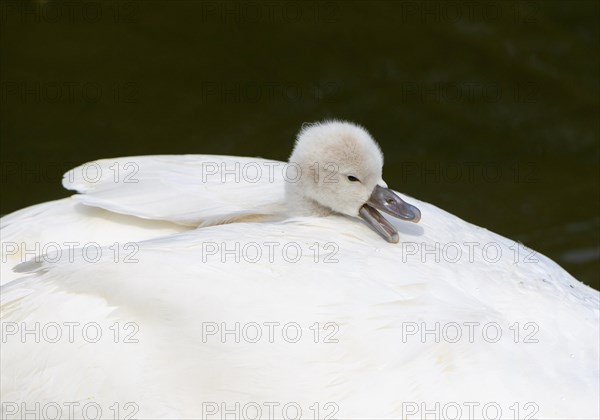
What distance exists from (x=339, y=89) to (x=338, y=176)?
10.8 feet

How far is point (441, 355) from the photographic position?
2.74m

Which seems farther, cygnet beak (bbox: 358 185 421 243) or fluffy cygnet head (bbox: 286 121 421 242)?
fluffy cygnet head (bbox: 286 121 421 242)

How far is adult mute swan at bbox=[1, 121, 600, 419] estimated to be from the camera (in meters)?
2.68

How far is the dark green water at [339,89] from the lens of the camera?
6.13 metres

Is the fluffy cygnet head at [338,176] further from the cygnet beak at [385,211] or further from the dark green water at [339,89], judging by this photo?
the dark green water at [339,89]

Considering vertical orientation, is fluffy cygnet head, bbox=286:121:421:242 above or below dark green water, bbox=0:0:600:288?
below

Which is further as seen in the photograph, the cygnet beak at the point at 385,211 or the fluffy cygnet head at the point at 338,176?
the fluffy cygnet head at the point at 338,176

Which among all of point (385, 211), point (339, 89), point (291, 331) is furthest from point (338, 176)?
point (339, 89)

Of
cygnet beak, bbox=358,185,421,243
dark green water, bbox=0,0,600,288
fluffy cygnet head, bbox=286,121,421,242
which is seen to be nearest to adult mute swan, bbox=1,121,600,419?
cygnet beak, bbox=358,185,421,243

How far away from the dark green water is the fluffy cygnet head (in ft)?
8.56

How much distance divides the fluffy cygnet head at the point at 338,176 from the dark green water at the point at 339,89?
2609 millimetres

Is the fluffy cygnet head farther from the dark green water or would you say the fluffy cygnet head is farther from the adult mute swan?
the dark green water

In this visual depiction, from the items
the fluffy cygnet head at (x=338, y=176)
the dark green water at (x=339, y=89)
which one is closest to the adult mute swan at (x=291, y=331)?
the fluffy cygnet head at (x=338, y=176)

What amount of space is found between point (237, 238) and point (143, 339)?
404 millimetres
